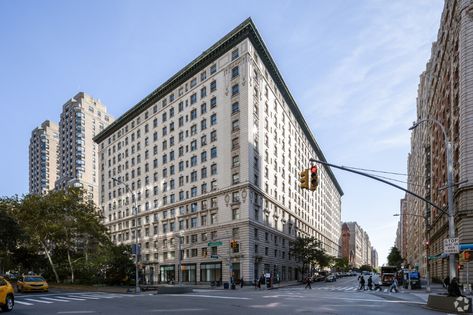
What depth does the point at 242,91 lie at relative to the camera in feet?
213

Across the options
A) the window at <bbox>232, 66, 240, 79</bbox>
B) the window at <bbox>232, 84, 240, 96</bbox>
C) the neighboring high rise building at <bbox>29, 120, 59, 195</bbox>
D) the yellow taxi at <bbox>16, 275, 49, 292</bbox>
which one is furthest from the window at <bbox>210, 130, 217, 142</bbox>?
the neighboring high rise building at <bbox>29, 120, 59, 195</bbox>

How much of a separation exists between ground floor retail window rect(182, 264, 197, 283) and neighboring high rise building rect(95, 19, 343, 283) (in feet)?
0.56

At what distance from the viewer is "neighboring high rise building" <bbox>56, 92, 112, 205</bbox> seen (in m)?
152

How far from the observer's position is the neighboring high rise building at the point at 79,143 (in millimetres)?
152375

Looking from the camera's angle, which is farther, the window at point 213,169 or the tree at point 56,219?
the window at point 213,169

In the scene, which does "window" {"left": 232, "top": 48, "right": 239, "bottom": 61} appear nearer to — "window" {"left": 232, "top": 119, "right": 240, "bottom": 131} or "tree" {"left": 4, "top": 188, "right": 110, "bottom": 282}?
"window" {"left": 232, "top": 119, "right": 240, "bottom": 131}

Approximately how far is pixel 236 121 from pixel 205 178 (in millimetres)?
11398

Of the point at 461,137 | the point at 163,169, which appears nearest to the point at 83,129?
the point at 163,169

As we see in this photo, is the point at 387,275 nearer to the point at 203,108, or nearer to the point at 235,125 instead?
the point at 235,125

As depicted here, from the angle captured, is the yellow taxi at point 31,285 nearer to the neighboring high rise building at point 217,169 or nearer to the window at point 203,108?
the neighboring high rise building at point 217,169

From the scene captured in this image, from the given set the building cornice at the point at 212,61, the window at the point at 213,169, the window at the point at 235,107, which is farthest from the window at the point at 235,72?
the window at the point at 213,169

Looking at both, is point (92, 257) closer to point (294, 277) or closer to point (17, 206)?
point (17, 206)

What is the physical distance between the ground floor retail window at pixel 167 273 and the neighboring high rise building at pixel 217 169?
25cm

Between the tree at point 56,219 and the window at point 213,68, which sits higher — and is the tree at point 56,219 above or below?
below
